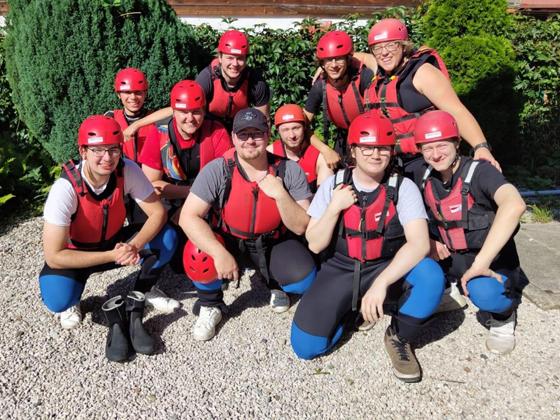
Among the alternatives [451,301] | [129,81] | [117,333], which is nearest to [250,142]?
[117,333]

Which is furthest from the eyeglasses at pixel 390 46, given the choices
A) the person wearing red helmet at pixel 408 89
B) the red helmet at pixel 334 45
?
the red helmet at pixel 334 45

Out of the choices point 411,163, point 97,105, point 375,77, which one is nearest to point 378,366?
point 411,163

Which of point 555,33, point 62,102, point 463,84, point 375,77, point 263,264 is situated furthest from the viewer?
point 555,33

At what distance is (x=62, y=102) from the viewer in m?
6.06

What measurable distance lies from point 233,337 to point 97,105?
3690 mm

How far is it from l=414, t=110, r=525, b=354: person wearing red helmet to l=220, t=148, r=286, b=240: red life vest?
3.55 ft

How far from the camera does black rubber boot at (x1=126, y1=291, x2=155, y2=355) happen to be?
3461 millimetres

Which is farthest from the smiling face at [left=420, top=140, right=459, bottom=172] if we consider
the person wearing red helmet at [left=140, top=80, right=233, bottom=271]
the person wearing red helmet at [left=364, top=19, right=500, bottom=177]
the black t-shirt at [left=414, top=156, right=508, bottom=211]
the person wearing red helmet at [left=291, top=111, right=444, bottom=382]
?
the person wearing red helmet at [left=140, top=80, right=233, bottom=271]

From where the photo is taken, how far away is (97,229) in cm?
364

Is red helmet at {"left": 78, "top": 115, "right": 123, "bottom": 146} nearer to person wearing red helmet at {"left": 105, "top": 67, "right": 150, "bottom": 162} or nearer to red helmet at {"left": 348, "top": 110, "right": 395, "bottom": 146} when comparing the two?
person wearing red helmet at {"left": 105, "top": 67, "right": 150, "bottom": 162}

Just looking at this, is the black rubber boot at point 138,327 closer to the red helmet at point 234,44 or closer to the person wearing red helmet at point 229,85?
the person wearing red helmet at point 229,85

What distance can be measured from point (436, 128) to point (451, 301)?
144 cm

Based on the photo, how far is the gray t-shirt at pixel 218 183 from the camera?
3576 millimetres

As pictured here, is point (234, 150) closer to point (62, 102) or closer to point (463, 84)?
point (62, 102)
